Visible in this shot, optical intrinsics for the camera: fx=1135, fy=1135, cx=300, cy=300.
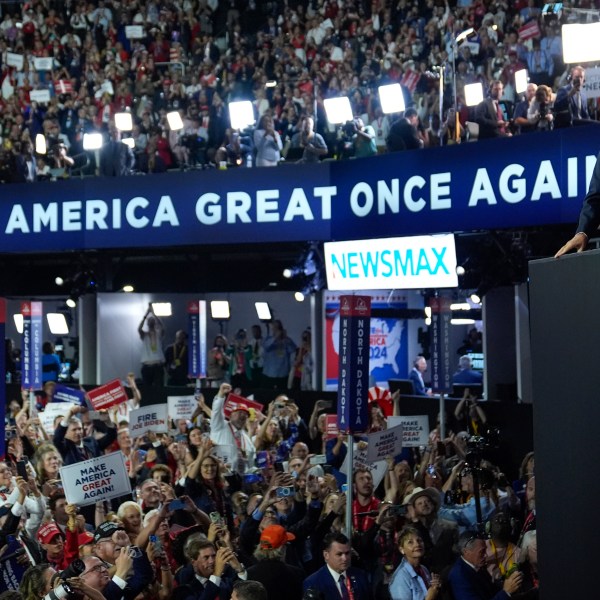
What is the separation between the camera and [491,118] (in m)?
14.5

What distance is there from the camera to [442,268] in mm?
15320

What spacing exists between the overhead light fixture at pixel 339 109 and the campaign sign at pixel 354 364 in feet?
20.5

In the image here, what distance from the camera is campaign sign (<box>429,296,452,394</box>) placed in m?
14.9

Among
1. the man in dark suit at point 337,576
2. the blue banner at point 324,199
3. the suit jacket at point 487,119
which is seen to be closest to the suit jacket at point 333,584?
the man in dark suit at point 337,576

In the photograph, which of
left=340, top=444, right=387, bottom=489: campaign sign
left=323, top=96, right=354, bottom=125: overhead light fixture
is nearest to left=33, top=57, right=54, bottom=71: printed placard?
left=323, top=96, right=354, bottom=125: overhead light fixture

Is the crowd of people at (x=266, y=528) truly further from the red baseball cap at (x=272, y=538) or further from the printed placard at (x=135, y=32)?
the printed placard at (x=135, y=32)

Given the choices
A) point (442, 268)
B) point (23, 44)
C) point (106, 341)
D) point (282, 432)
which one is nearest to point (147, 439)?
point (282, 432)

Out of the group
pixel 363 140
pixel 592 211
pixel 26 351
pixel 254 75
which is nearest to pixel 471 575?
pixel 592 211

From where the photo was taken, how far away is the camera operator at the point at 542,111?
13.8m

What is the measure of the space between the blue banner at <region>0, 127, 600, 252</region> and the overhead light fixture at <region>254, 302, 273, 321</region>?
643 centimetres

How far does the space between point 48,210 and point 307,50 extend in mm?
5707

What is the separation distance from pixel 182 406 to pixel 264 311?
9.41 metres

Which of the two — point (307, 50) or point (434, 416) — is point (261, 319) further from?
point (434, 416)

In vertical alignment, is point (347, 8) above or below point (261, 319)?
above
